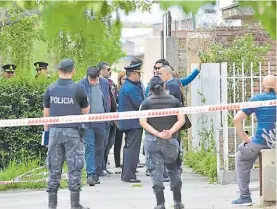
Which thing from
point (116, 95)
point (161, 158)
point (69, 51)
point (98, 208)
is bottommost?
point (98, 208)

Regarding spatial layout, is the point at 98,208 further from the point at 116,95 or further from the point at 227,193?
the point at 116,95

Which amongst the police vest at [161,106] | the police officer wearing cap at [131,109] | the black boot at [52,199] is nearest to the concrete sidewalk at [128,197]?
the police officer wearing cap at [131,109]

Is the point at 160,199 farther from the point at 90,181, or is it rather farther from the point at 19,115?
the point at 19,115

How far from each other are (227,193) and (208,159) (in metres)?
1.94

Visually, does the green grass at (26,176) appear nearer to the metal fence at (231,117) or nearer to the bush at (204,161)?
the bush at (204,161)

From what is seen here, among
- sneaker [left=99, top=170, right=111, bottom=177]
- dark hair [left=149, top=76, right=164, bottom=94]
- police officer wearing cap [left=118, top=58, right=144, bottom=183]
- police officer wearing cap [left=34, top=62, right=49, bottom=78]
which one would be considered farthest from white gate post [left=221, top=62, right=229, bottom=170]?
police officer wearing cap [left=34, top=62, right=49, bottom=78]

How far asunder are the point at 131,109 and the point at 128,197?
185 centimetres

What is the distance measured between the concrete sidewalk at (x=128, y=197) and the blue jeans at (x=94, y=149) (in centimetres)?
29

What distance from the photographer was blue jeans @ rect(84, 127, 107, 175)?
11773 mm

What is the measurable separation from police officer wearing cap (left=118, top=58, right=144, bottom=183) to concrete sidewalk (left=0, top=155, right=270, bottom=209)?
9.8 inches

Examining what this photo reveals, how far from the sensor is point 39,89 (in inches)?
505

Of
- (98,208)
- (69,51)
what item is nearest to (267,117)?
(98,208)

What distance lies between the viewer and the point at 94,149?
12031 mm

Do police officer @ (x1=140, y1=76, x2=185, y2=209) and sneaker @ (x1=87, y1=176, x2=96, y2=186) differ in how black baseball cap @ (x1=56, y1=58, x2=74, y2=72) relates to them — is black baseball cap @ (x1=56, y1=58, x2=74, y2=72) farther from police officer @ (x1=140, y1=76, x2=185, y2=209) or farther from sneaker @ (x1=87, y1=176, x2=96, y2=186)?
sneaker @ (x1=87, y1=176, x2=96, y2=186)
